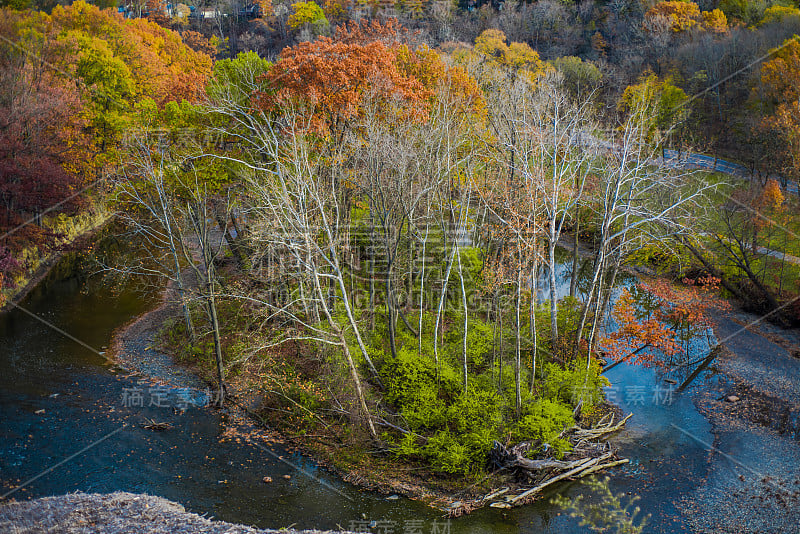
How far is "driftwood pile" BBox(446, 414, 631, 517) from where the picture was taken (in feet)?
50.6

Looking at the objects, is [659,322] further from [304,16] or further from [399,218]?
[304,16]

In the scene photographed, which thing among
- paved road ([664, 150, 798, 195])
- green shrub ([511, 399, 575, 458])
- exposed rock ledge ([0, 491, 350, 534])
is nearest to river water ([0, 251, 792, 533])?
exposed rock ledge ([0, 491, 350, 534])

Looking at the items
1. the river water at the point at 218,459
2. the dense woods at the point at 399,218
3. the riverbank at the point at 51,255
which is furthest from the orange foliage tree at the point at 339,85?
the riverbank at the point at 51,255

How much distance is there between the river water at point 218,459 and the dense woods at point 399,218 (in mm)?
1798

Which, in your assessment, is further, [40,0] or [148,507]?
[40,0]

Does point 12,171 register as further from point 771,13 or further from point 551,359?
point 771,13

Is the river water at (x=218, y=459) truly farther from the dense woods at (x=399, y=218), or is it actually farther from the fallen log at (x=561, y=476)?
the dense woods at (x=399, y=218)

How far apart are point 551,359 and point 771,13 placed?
152 feet

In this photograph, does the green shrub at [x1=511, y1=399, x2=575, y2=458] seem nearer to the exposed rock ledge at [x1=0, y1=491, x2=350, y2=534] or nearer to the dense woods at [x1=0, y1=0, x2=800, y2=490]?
the dense woods at [x1=0, y1=0, x2=800, y2=490]

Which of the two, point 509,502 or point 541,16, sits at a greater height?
point 541,16

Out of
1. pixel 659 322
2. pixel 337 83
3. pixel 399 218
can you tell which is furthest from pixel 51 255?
pixel 659 322

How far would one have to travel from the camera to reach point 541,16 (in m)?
67.1

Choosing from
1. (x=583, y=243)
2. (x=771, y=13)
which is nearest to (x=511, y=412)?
(x=583, y=243)

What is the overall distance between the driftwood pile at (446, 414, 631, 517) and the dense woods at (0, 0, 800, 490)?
0.43 m
